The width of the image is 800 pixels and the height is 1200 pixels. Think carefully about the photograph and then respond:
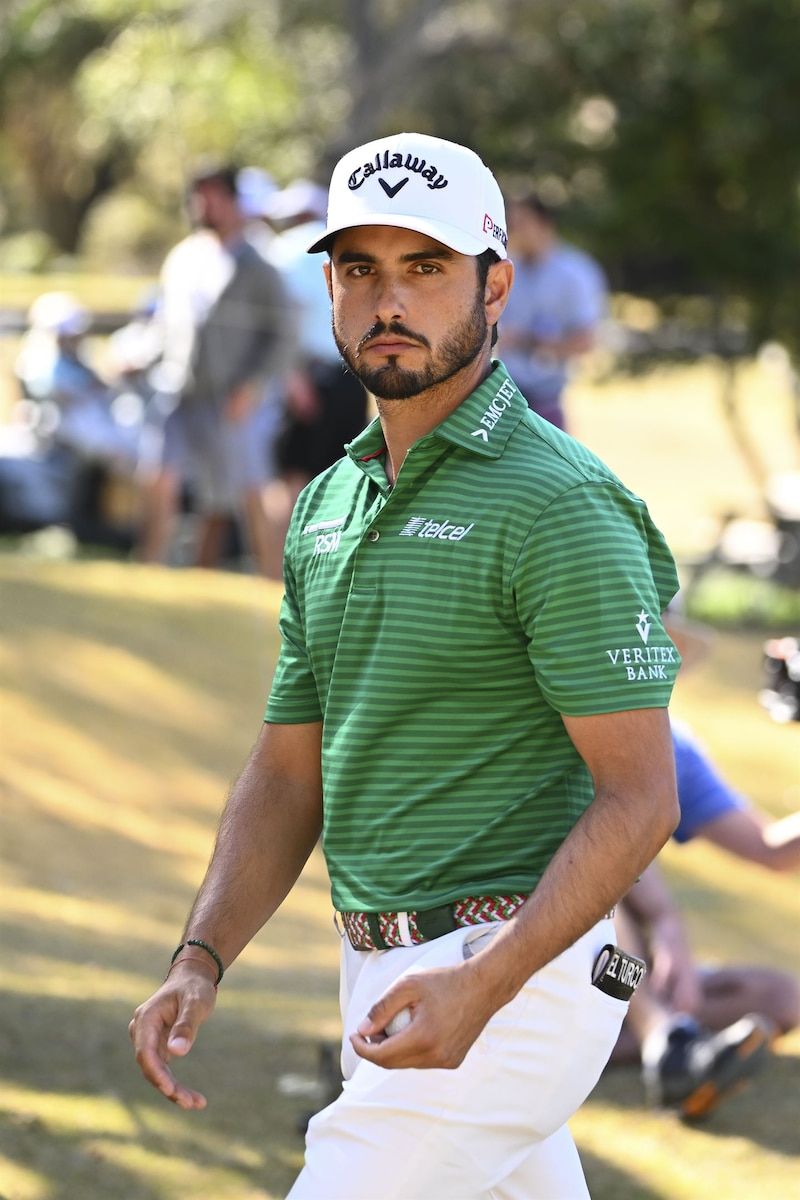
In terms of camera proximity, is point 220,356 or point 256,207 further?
point 256,207

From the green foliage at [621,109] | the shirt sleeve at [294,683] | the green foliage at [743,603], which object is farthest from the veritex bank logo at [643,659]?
the green foliage at [621,109]

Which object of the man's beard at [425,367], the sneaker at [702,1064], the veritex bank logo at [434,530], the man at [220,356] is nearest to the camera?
the veritex bank logo at [434,530]

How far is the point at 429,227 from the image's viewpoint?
248 centimetres

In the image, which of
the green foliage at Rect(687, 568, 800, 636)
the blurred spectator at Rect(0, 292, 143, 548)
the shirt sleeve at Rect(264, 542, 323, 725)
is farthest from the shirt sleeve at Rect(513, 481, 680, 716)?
the blurred spectator at Rect(0, 292, 143, 548)

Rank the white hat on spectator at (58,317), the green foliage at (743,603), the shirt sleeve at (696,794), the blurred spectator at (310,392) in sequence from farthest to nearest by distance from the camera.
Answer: the white hat on spectator at (58,317) → the green foliage at (743,603) → the blurred spectator at (310,392) → the shirt sleeve at (696,794)

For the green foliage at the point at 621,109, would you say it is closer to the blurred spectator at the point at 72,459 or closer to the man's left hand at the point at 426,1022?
the blurred spectator at the point at 72,459

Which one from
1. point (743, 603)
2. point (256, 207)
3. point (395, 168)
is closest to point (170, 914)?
point (395, 168)

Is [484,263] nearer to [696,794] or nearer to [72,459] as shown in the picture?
[696,794]

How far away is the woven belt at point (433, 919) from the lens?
2457 mm

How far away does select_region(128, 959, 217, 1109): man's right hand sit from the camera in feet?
8.06

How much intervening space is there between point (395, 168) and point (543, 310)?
6.64 m

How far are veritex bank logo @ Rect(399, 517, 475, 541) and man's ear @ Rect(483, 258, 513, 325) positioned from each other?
331 millimetres

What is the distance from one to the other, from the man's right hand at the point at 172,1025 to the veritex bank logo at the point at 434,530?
708 mm

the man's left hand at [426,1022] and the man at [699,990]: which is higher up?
the man's left hand at [426,1022]
